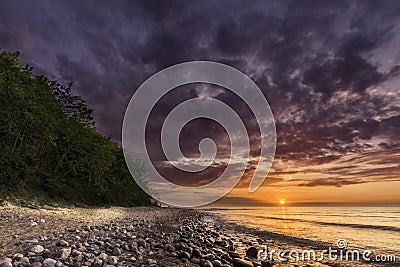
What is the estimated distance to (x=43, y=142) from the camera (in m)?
27.5

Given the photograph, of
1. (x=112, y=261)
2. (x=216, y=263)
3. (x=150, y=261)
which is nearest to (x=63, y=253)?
(x=112, y=261)

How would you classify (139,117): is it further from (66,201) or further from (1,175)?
(66,201)

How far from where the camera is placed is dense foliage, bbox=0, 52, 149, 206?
69.3ft

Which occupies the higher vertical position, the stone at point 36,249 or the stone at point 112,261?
the stone at point 36,249

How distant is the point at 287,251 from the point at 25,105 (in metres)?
22.8

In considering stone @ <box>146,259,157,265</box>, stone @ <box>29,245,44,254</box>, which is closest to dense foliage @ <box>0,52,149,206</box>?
stone @ <box>29,245,44,254</box>

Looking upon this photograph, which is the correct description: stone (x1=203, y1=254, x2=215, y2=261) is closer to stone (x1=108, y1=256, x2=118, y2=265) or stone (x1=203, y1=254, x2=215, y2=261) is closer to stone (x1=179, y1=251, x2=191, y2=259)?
stone (x1=179, y1=251, x2=191, y2=259)

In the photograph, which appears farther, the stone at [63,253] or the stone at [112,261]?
the stone at [112,261]

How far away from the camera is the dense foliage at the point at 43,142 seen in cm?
2112

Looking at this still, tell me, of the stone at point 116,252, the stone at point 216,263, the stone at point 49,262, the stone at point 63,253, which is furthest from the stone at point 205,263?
the stone at point 49,262

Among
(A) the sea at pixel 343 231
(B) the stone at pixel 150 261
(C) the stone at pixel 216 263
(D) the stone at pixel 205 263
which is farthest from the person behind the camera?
(A) the sea at pixel 343 231

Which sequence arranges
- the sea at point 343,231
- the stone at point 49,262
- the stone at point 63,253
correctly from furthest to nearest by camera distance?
the sea at point 343,231, the stone at point 63,253, the stone at point 49,262

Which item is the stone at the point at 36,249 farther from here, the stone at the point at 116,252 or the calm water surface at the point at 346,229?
the calm water surface at the point at 346,229

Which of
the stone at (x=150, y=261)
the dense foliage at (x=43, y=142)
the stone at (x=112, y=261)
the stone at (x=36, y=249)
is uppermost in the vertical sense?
the dense foliage at (x=43, y=142)
